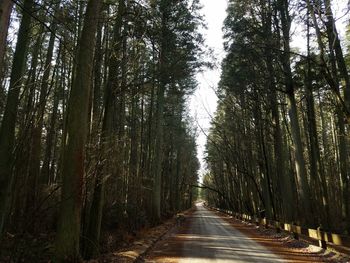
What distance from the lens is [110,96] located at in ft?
29.3

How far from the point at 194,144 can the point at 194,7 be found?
108ft

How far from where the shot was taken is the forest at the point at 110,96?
624 centimetres

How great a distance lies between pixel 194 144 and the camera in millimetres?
48875

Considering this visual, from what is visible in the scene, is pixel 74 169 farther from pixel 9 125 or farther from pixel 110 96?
pixel 110 96

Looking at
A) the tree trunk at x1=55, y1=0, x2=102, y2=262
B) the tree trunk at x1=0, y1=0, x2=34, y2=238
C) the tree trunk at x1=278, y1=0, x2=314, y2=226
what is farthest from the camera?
the tree trunk at x1=278, y1=0, x2=314, y2=226

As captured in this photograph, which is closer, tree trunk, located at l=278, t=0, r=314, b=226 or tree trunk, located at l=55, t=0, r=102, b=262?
tree trunk, located at l=55, t=0, r=102, b=262

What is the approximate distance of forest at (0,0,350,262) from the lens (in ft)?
20.5

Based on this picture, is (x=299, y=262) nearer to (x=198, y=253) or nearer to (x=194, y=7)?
(x=198, y=253)

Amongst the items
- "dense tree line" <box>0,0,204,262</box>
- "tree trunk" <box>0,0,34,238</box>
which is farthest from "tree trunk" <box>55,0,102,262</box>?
"tree trunk" <box>0,0,34,238</box>

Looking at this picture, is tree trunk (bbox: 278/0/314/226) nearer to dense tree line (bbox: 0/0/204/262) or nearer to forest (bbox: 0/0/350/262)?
forest (bbox: 0/0/350/262)

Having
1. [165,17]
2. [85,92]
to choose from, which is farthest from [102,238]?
[165,17]

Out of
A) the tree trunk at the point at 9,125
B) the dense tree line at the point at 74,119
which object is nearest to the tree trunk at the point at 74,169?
the dense tree line at the point at 74,119

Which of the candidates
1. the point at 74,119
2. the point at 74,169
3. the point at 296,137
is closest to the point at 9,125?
the point at 74,119

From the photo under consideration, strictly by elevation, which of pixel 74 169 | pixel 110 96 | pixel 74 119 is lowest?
pixel 74 169
